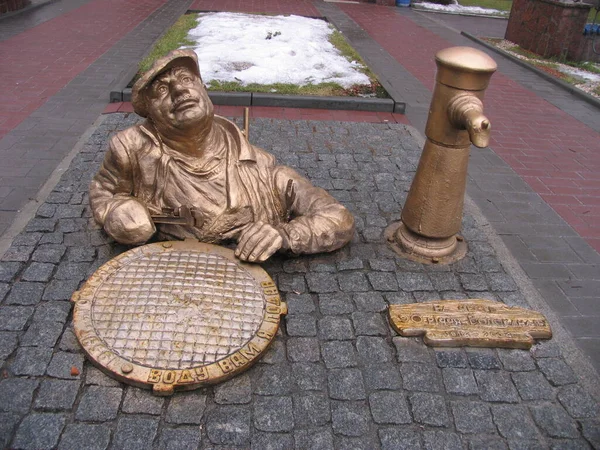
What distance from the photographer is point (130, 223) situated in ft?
9.75

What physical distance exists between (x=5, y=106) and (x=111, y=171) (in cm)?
363

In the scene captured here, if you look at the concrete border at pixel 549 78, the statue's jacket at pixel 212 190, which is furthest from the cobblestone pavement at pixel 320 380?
the concrete border at pixel 549 78

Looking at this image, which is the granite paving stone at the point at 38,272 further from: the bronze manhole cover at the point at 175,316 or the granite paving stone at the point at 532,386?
the granite paving stone at the point at 532,386

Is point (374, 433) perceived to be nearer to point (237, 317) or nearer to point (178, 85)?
point (237, 317)

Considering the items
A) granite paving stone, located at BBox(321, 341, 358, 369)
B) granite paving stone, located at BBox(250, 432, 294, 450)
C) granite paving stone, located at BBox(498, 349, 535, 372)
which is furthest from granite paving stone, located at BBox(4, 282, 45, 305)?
granite paving stone, located at BBox(498, 349, 535, 372)

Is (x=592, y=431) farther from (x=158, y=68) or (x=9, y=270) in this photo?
(x=9, y=270)

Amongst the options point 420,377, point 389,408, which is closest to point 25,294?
point 389,408

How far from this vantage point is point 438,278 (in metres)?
3.42

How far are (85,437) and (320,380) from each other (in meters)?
1.10

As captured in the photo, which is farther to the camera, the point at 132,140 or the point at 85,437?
the point at 132,140

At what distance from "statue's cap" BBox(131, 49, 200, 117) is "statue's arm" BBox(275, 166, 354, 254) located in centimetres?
87

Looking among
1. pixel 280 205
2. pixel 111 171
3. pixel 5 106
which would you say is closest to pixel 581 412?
pixel 280 205

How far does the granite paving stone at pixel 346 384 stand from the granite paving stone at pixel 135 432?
84 cm

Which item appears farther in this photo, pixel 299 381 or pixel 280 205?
pixel 280 205
